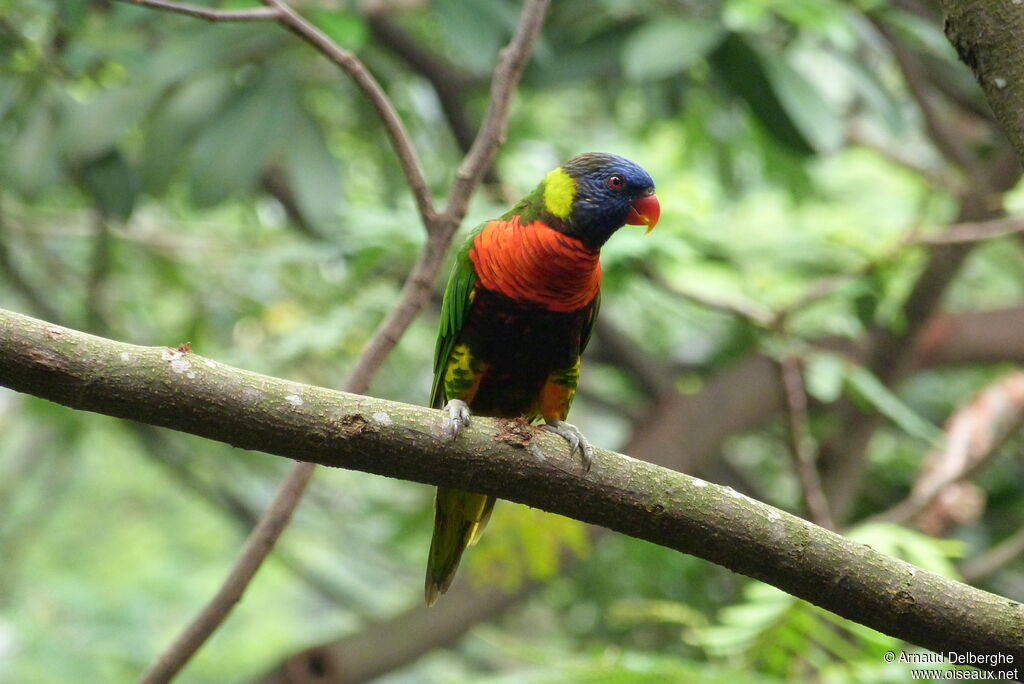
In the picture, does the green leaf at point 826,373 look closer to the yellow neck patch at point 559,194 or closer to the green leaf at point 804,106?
the green leaf at point 804,106

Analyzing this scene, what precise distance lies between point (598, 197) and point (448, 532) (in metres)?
1.10

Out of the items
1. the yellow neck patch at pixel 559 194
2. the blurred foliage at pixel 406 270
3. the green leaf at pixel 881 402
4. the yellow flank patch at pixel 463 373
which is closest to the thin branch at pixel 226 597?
the yellow flank patch at pixel 463 373

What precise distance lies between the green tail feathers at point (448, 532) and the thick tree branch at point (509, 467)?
781mm

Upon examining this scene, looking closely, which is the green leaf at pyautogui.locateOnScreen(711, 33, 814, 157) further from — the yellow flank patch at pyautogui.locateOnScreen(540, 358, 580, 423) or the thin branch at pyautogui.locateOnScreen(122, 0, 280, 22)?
the thin branch at pyautogui.locateOnScreen(122, 0, 280, 22)

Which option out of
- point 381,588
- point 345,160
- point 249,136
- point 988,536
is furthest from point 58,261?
point 988,536

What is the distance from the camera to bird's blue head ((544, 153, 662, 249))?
2.84m

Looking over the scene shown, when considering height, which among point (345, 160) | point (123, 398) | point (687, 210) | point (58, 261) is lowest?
point (58, 261)

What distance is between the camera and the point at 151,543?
297 inches

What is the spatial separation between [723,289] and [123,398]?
110 inches

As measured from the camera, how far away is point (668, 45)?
11.4 feet

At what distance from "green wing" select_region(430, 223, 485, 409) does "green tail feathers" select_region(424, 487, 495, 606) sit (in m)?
0.47

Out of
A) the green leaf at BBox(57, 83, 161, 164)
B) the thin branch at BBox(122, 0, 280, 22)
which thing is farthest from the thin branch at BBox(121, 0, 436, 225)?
the green leaf at BBox(57, 83, 161, 164)

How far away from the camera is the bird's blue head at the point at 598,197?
2.84m

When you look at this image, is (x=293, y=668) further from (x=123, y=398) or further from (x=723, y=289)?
(x=123, y=398)
